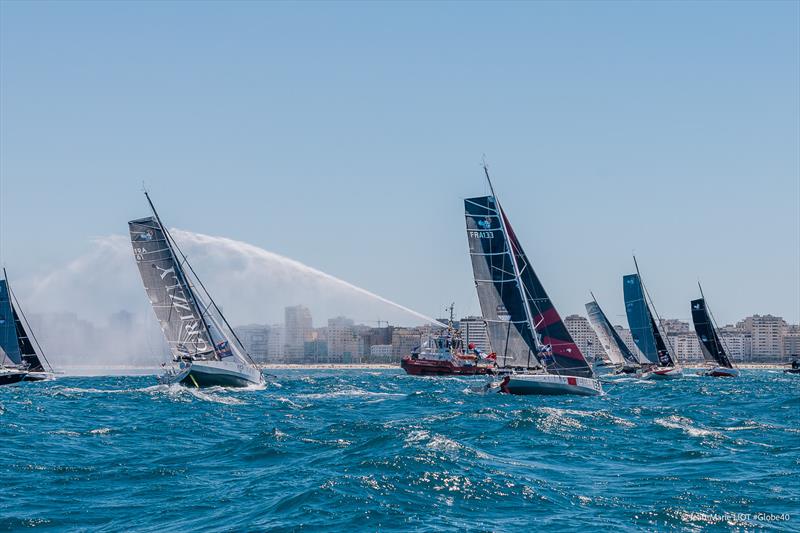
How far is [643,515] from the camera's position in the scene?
2134cm

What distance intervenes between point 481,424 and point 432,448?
Answer: 35.0ft

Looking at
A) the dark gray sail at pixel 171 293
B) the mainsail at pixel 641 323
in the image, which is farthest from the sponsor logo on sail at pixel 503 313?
the mainsail at pixel 641 323

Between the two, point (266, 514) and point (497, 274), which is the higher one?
point (497, 274)

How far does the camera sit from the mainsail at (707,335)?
424ft

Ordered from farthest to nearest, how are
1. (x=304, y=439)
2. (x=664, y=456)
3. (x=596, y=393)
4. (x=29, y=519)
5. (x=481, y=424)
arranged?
1. (x=596, y=393)
2. (x=481, y=424)
3. (x=304, y=439)
4. (x=664, y=456)
5. (x=29, y=519)

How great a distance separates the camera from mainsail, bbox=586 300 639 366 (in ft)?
449

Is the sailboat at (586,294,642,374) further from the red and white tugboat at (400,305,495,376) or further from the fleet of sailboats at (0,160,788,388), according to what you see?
the fleet of sailboats at (0,160,788,388)

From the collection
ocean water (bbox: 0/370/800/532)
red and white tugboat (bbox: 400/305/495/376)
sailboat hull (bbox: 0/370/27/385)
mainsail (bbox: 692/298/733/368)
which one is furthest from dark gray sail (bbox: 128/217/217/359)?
mainsail (bbox: 692/298/733/368)

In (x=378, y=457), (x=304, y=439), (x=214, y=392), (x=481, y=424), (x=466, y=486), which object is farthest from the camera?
(x=214, y=392)

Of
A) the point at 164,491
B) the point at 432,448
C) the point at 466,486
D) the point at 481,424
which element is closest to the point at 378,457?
the point at 432,448

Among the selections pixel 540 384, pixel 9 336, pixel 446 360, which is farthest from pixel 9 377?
pixel 446 360

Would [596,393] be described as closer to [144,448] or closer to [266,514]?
[144,448]

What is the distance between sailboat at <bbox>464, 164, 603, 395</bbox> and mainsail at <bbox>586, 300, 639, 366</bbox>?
249 feet

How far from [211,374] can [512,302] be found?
69.4ft
